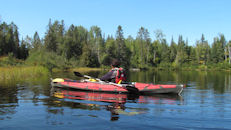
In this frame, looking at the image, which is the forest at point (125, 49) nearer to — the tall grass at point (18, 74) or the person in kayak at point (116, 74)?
the tall grass at point (18, 74)

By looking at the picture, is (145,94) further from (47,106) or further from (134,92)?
(47,106)

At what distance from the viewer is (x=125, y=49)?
2719 inches

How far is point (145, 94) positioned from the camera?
11445 millimetres

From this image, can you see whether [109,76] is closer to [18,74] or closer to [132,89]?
[132,89]

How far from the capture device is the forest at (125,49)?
5816cm

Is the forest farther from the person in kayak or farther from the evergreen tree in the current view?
the person in kayak

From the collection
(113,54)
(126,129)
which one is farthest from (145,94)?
(113,54)

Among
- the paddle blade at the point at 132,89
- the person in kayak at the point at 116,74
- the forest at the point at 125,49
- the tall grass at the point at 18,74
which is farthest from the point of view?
the forest at the point at 125,49

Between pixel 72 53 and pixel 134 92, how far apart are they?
51335 millimetres

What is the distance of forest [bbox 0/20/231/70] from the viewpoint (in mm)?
58156

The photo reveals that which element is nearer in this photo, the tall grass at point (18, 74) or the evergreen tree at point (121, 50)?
the tall grass at point (18, 74)

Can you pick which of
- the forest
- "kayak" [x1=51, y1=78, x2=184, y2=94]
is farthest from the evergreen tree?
"kayak" [x1=51, y1=78, x2=184, y2=94]

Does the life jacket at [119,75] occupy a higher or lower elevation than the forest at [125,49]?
lower

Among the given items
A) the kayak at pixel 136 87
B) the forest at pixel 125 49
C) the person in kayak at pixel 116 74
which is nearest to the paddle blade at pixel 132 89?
the kayak at pixel 136 87
